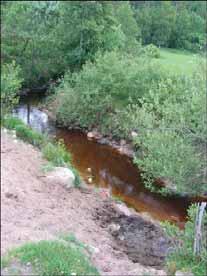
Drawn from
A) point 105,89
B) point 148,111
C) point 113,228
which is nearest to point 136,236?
point 113,228

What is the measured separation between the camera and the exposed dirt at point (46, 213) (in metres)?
10.3

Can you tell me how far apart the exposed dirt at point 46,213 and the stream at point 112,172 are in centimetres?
199

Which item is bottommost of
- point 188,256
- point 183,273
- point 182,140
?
point 183,273

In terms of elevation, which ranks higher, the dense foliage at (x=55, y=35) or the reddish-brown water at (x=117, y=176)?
the dense foliage at (x=55, y=35)

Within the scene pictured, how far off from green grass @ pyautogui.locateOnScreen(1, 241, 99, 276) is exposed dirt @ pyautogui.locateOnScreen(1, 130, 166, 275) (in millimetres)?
378

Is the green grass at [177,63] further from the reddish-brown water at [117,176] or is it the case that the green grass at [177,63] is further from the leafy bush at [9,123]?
the leafy bush at [9,123]

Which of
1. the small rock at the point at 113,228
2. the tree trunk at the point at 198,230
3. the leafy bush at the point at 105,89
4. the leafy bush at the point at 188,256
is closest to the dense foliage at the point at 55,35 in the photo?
the leafy bush at the point at 105,89

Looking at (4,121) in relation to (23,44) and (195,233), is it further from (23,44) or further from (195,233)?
(23,44)

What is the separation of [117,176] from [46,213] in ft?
22.9

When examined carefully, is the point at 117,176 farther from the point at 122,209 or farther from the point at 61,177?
the point at 61,177

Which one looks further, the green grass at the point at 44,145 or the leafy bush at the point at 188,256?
the green grass at the point at 44,145

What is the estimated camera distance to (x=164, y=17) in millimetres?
39406

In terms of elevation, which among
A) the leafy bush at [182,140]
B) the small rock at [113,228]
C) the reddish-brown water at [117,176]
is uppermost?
the leafy bush at [182,140]

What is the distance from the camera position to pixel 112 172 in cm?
1905
